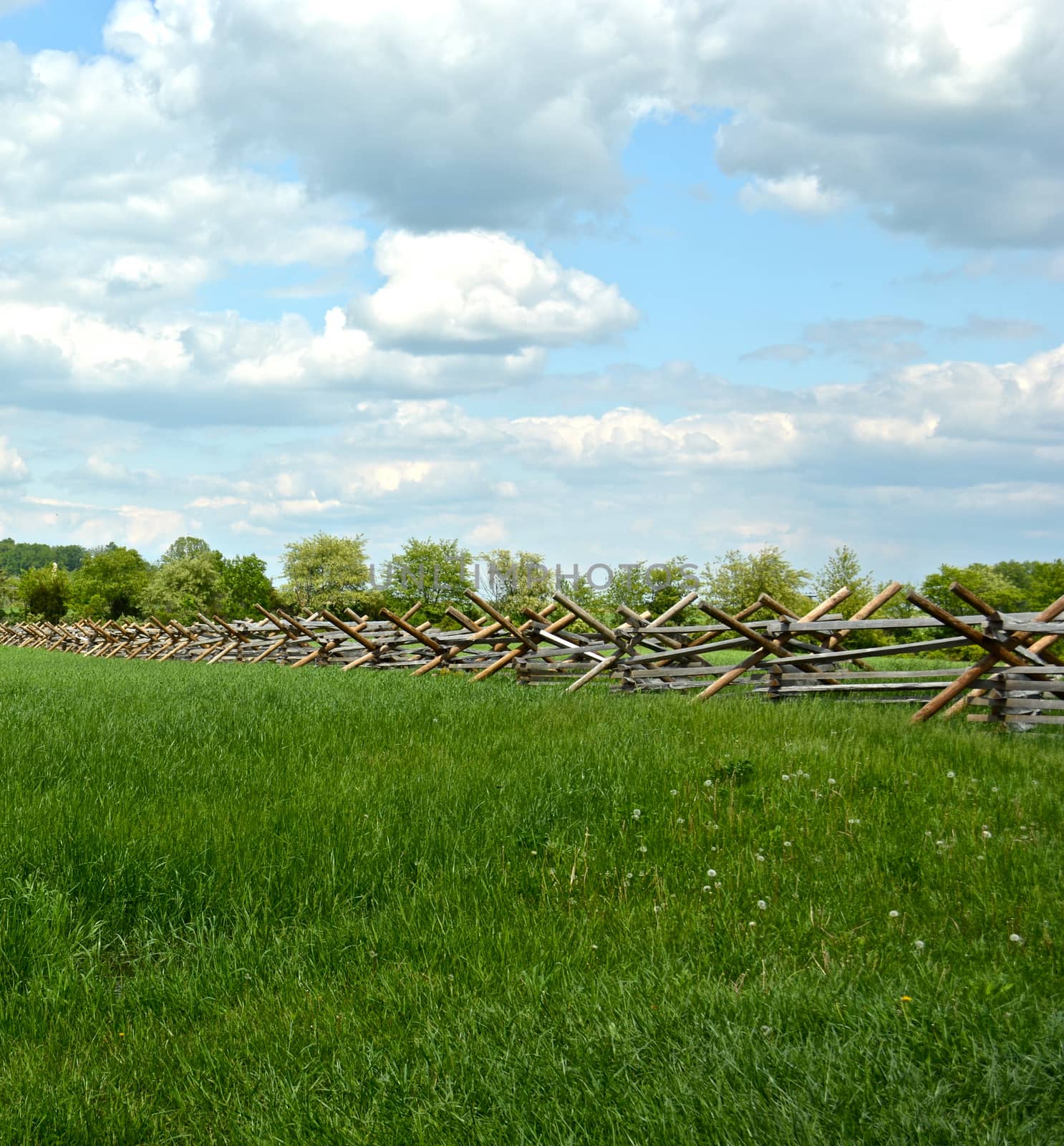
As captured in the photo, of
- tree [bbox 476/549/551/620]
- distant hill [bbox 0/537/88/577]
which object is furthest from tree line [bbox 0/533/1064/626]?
distant hill [bbox 0/537/88/577]

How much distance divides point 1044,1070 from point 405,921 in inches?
107

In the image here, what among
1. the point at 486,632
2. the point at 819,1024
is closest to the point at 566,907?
the point at 819,1024

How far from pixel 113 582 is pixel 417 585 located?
33.7 metres

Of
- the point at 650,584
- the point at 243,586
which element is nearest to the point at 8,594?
the point at 243,586

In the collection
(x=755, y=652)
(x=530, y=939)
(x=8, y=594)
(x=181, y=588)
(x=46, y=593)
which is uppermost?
(x=181, y=588)

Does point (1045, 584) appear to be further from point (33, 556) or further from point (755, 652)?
point (33, 556)

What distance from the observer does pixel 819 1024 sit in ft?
10.2

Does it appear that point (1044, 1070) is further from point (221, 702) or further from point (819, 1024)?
point (221, 702)

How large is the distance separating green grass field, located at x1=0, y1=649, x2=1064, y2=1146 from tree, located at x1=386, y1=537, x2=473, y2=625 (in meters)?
47.9

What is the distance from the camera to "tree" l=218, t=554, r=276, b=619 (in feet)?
204

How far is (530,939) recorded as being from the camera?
411cm

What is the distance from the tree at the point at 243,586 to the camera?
62031mm

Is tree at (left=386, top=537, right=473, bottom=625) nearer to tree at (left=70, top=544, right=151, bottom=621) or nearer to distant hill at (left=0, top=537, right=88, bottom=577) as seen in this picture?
tree at (left=70, top=544, right=151, bottom=621)

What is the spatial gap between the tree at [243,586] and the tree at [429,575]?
9.43 m
